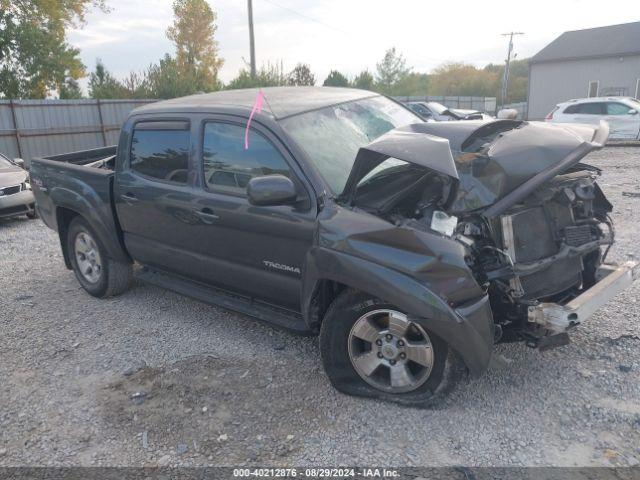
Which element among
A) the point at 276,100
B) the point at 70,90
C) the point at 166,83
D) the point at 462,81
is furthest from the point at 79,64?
the point at 462,81

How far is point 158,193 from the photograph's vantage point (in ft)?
13.9

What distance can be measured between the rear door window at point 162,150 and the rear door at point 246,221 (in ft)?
0.70

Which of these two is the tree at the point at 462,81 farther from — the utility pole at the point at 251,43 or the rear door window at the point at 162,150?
the rear door window at the point at 162,150

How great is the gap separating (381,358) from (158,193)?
7.37 ft

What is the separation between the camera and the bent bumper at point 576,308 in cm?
284

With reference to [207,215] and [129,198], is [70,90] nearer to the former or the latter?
[129,198]

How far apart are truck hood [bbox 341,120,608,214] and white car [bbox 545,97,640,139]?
49.6ft

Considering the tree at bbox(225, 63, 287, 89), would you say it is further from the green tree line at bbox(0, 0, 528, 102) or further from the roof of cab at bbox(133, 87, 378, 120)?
the roof of cab at bbox(133, 87, 378, 120)

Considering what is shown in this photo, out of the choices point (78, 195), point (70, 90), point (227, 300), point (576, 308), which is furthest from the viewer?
point (70, 90)

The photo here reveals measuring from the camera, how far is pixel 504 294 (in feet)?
9.86

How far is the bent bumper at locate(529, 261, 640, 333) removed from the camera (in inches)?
112

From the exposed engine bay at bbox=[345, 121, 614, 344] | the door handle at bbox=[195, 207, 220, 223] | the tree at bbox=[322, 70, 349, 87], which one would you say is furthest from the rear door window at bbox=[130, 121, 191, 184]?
the tree at bbox=[322, 70, 349, 87]

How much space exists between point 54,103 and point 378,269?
16.6m

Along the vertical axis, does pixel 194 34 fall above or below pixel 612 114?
above
